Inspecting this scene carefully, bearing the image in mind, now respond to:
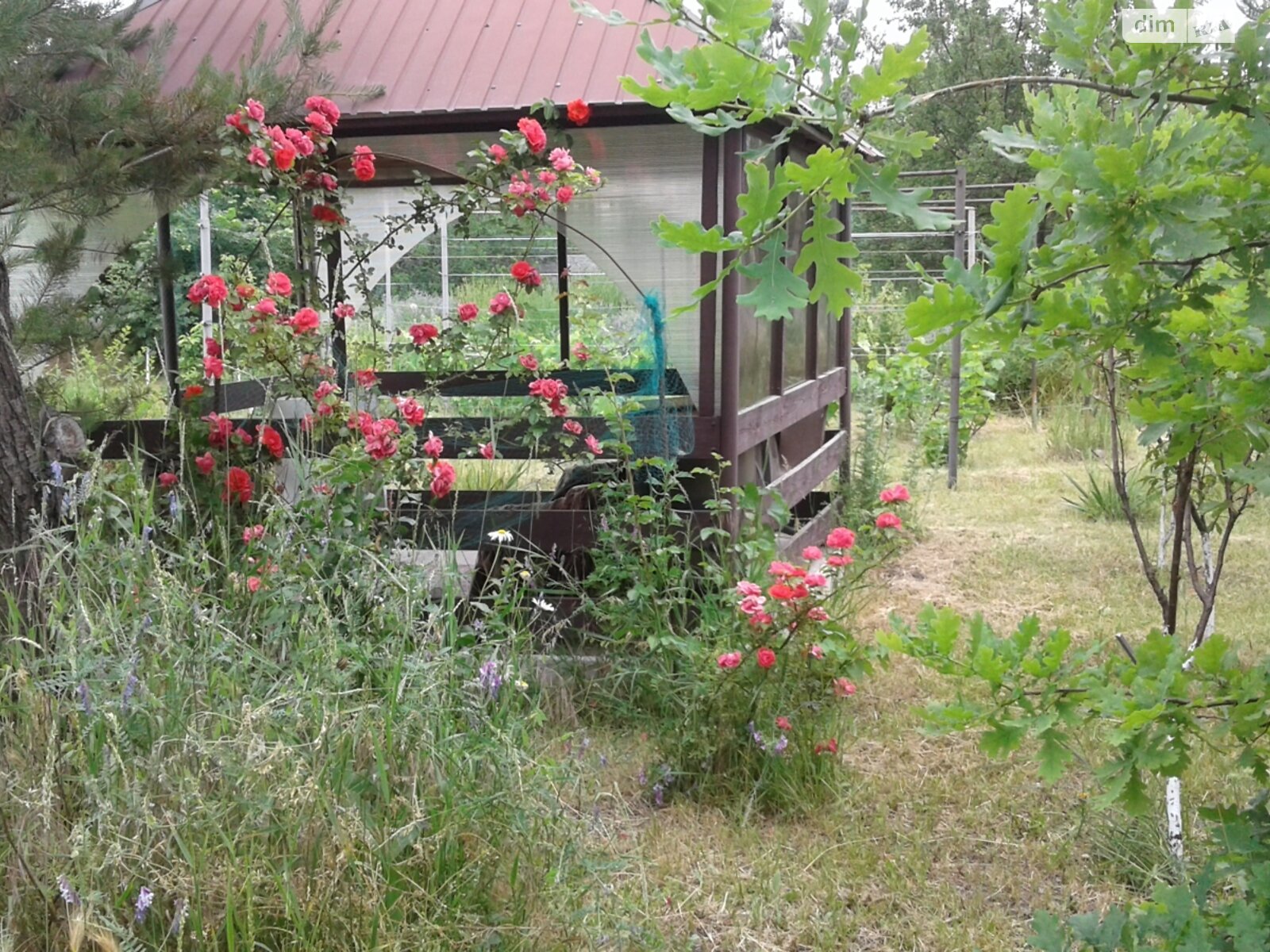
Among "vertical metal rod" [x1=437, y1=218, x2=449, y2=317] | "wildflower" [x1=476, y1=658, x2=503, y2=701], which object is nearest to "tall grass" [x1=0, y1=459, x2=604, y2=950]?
"wildflower" [x1=476, y1=658, x2=503, y2=701]

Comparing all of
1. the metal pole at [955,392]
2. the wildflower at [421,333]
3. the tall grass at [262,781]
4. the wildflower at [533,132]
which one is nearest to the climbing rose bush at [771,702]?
the tall grass at [262,781]

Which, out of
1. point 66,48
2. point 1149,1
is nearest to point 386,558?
point 66,48

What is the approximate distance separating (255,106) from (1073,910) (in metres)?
2.94

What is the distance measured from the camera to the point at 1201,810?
1.71 meters

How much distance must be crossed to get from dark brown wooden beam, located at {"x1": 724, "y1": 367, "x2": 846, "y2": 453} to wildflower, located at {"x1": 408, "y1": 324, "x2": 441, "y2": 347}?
1.11m

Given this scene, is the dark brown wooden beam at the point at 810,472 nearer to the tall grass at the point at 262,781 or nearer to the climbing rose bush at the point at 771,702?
the climbing rose bush at the point at 771,702

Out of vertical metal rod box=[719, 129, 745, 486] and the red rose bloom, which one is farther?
vertical metal rod box=[719, 129, 745, 486]

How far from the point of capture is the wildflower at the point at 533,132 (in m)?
3.93

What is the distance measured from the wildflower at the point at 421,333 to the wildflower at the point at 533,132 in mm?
646

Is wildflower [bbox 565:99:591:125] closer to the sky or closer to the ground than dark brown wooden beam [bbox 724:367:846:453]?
closer to the sky

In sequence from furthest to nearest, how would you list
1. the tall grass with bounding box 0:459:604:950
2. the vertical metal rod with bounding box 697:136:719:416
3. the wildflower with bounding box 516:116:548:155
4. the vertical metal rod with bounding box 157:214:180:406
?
1. the vertical metal rod with bounding box 157:214:180:406
2. the vertical metal rod with bounding box 697:136:719:416
3. the wildflower with bounding box 516:116:548:155
4. the tall grass with bounding box 0:459:604:950

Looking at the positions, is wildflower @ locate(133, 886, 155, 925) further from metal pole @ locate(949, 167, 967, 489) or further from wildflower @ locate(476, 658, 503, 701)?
metal pole @ locate(949, 167, 967, 489)

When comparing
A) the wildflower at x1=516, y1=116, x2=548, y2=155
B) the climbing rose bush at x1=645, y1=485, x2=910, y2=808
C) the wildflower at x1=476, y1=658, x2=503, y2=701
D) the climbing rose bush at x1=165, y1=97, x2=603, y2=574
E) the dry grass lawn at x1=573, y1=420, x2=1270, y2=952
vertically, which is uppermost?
the wildflower at x1=516, y1=116, x2=548, y2=155

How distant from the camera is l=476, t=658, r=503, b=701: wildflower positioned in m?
2.56
